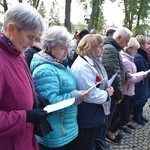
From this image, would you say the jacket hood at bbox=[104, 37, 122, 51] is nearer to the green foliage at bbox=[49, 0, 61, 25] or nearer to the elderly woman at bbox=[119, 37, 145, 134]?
the elderly woman at bbox=[119, 37, 145, 134]

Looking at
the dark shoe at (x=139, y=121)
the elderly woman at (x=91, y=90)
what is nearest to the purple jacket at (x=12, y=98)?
the elderly woman at (x=91, y=90)

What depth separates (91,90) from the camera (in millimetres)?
3221

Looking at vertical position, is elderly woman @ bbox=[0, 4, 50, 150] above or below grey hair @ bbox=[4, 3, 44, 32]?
below

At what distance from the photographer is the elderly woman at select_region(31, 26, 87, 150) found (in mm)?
2721

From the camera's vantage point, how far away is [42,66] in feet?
9.08

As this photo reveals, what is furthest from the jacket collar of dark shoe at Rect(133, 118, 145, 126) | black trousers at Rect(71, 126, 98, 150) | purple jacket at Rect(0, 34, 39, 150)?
dark shoe at Rect(133, 118, 145, 126)

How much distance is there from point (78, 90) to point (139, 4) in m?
22.9

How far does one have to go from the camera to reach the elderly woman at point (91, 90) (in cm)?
327

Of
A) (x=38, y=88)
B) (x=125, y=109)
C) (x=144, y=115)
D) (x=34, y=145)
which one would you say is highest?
(x=38, y=88)

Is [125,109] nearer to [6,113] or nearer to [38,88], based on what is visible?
[38,88]

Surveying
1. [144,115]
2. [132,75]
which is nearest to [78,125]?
[132,75]

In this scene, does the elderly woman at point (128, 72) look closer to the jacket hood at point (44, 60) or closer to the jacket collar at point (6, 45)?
the jacket hood at point (44, 60)

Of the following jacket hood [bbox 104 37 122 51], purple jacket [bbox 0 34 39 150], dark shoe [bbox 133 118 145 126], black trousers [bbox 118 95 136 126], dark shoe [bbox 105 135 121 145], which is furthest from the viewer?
dark shoe [bbox 133 118 145 126]

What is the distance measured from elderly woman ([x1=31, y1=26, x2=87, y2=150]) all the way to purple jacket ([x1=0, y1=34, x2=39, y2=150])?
24.0 inches
